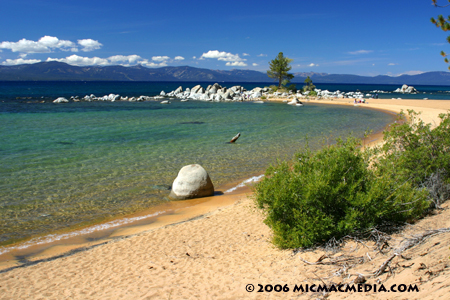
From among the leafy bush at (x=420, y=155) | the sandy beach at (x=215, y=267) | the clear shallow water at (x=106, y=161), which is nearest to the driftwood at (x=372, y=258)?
the sandy beach at (x=215, y=267)

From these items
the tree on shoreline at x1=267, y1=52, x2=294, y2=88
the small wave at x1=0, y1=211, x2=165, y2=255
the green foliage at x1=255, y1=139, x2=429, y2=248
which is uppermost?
the tree on shoreline at x1=267, y1=52, x2=294, y2=88

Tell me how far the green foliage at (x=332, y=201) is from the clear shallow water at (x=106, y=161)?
572cm

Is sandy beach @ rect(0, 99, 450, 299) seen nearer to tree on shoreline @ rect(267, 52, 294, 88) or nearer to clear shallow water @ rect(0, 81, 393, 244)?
clear shallow water @ rect(0, 81, 393, 244)

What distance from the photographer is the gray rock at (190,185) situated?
409 inches

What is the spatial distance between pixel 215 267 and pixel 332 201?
2626 millimetres

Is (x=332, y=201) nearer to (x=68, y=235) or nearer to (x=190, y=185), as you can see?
(x=190, y=185)

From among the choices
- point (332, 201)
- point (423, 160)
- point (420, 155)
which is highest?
point (420, 155)

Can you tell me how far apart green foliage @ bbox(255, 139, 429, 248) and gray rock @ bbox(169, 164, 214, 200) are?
15.2ft

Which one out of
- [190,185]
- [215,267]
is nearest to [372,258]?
[215,267]

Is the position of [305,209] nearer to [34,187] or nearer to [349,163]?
[349,163]

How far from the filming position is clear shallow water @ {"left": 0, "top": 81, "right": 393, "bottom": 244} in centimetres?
929

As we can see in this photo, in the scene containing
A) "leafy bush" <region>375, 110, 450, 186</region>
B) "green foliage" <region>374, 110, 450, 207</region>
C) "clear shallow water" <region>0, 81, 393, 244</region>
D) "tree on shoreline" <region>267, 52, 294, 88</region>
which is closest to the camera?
"green foliage" <region>374, 110, 450, 207</region>

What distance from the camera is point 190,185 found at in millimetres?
10383

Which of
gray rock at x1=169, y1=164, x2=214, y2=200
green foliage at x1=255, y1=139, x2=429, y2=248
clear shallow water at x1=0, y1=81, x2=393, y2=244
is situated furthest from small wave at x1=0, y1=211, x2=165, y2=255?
green foliage at x1=255, y1=139, x2=429, y2=248
